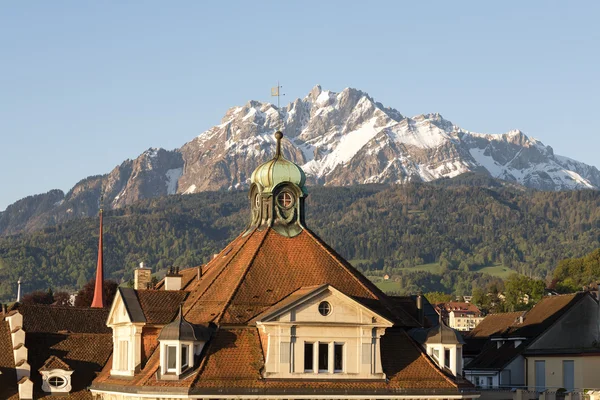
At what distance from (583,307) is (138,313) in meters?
38.5

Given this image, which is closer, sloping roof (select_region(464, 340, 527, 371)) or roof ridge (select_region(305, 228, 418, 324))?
roof ridge (select_region(305, 228, 418, 324))

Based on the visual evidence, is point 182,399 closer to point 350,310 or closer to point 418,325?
point 350,310

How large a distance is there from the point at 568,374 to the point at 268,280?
28667 millimetres

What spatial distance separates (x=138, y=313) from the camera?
68562 mm

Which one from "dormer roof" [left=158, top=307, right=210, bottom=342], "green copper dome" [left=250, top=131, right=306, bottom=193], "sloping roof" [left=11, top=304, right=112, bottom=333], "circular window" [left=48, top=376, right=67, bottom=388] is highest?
"green copper dome" [left=250, top=131, right=306, bottom=193]

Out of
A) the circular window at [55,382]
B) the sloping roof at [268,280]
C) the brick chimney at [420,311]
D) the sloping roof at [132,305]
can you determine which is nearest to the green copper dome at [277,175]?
the sloping roof at [268,280]

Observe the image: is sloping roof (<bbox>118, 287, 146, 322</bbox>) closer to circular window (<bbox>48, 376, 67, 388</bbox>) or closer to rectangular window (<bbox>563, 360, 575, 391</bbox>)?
circular window (<bbox>48, 376, 67, 388</bbox>)

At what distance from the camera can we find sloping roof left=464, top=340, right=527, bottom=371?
96.8 meters

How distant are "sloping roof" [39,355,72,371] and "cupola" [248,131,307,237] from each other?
45.4 ft

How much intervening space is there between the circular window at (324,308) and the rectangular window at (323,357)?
154 cm

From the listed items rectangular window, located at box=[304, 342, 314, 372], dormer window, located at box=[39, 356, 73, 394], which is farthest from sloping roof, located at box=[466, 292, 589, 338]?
dormer window, located at box=[39, 356, 73, 394]

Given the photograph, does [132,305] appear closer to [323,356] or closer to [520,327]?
[323,356]

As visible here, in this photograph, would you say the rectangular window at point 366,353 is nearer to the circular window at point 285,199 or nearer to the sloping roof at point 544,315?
the circular window at point 285,199

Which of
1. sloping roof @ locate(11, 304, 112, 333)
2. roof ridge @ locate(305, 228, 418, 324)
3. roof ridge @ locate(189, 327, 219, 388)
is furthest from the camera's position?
sloping roof @ locate(11, 304, 112, 333)
